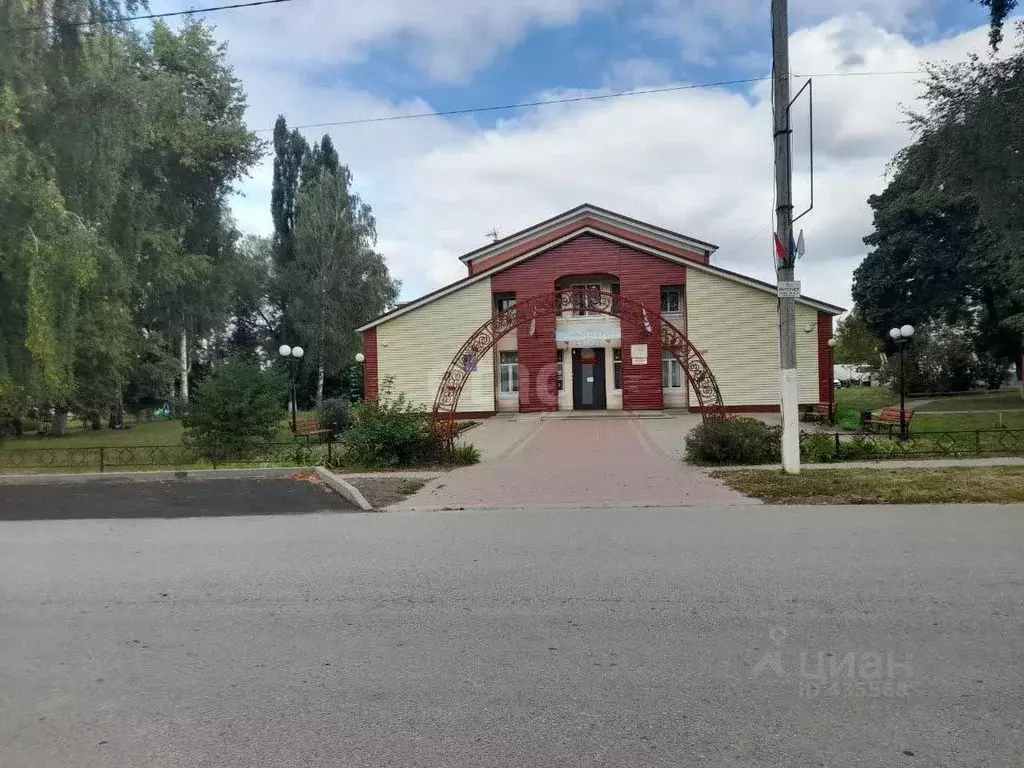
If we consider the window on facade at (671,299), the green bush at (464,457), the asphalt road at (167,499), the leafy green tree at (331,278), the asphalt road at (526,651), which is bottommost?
the asphalt road at (526,651)

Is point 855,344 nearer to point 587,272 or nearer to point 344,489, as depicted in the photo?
point 587,272

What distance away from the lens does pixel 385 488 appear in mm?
12250

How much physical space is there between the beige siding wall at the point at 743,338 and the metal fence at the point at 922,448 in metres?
14.0

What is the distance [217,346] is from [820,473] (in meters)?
50.4

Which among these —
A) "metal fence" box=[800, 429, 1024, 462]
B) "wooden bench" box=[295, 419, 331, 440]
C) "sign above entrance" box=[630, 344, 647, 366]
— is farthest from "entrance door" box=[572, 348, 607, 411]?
"metal fence" box=[800, 429, 1024, 462]

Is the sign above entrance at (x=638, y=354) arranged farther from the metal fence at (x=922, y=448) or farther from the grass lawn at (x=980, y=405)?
the metal fence at (x=922, y=448)

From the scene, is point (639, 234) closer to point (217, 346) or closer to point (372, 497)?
point (372, 497)

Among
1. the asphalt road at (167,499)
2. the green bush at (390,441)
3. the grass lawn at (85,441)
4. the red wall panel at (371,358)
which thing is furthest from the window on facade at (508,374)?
the asphalt road at (167,499)

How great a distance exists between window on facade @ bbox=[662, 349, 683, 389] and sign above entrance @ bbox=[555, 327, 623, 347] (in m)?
2.20

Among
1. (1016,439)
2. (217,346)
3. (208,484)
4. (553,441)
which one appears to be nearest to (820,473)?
(1016,439)

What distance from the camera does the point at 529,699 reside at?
13.1 ft

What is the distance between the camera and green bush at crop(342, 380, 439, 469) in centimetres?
1502

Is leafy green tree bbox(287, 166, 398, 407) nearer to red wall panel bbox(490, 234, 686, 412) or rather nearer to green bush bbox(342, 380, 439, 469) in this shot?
red wall panel bbox(490, 234, 686, 412)

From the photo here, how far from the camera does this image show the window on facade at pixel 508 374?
32.5 metres
